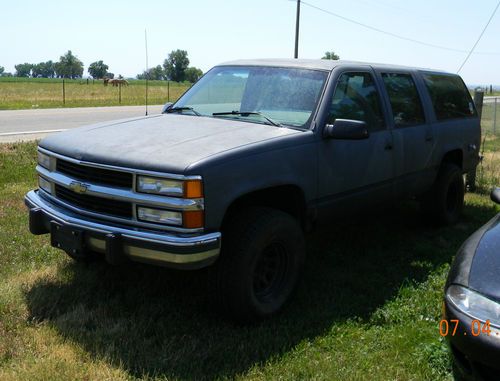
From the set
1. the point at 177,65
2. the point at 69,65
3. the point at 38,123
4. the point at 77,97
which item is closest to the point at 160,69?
the point at 177,65

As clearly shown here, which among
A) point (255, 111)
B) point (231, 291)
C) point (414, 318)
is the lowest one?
point (414, 318)

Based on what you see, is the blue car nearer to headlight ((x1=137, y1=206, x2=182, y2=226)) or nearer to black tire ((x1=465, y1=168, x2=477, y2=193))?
headlight ((x1=137, y1=206, x2=182, y2=226))

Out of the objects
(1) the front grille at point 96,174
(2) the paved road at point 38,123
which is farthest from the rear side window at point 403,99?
(2) the paved road at point 38,123

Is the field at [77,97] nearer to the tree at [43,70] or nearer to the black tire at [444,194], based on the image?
the black tire at [444,194]

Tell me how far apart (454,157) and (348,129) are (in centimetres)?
290

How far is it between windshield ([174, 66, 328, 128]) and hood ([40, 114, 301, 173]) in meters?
0.18

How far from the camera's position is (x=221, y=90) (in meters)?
4.88

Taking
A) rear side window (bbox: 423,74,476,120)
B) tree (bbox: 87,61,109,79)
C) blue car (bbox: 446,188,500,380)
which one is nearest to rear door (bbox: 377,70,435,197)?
rear side window (bbox: 423,74,476,120)

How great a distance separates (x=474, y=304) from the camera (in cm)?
278

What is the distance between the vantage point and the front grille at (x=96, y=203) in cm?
346

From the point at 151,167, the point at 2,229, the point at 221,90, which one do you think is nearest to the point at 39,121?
the point at 2,229

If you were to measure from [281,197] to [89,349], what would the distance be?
172 cm

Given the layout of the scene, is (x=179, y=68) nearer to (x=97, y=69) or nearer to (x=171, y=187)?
(x=97, y=69)

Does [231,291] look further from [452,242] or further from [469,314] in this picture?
[452,242]
